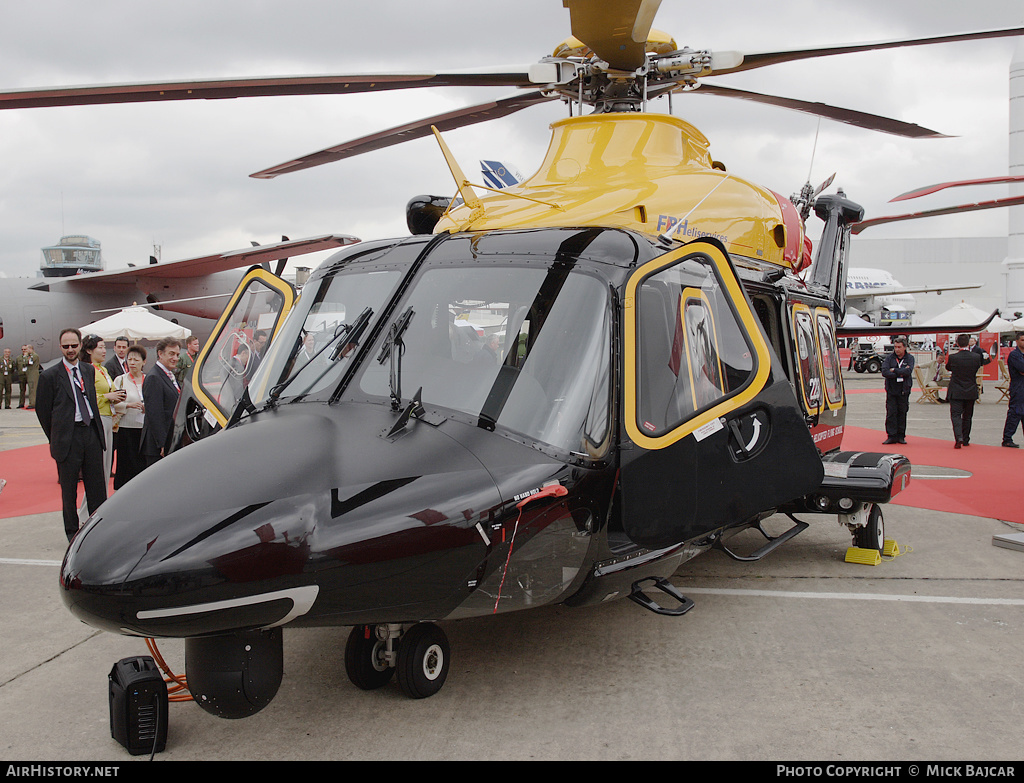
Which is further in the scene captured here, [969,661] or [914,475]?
[914,475]

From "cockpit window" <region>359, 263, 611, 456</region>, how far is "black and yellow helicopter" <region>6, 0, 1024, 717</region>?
0.01 metres

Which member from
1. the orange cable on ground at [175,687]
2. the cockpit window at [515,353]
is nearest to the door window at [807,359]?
the cockpit window at [515,353]

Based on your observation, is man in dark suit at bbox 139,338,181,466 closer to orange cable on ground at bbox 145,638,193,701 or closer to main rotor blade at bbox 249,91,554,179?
main rotor blade at bbox 249,91,554,179

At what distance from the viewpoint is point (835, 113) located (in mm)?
6801

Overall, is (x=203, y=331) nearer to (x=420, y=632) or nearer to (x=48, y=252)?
(x=420, y=632)

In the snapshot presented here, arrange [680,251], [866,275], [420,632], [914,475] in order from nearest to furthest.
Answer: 1. [420,632]
2. [680,251]
3. [914,475]
4. [866,275]

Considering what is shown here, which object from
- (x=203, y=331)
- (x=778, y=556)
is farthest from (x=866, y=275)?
(x=778, y=556)

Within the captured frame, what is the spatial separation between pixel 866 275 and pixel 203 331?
4122 cm

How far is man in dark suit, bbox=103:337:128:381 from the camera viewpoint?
9.59 meters

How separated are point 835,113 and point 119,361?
9.20 m

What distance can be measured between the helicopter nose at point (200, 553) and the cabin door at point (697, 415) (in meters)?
1.54

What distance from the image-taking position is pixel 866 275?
50.5m

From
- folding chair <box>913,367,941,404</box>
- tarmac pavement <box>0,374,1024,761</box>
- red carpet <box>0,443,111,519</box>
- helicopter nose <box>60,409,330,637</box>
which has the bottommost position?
folding chair <box>913,367,941,404</box>

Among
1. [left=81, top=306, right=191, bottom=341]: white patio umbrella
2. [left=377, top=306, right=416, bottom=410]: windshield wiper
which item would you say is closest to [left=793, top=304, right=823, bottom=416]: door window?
[left=377, top=306, right=416, bottom=410]: windshield wiper
